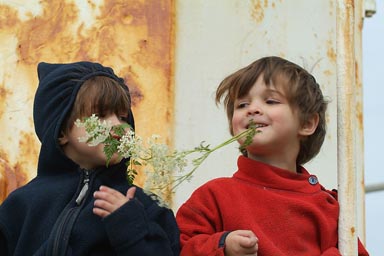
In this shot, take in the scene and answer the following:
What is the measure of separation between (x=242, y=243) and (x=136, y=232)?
29 cm

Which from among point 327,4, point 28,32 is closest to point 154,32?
point 28,32

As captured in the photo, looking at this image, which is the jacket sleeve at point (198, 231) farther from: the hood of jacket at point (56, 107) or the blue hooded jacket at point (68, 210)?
the hood of jacket at point (56, 107)

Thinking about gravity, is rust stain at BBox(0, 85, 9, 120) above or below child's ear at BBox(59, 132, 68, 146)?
above

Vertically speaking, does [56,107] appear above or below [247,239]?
above

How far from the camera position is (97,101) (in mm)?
3277

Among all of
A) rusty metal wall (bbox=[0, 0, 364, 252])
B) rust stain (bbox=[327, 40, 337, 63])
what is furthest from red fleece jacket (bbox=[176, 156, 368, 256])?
rust stain (bbox=[327, 40, 337, 63])

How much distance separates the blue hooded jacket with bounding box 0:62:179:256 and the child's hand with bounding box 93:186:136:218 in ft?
0.06

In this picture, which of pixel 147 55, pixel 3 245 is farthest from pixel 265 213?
pixel 147 55

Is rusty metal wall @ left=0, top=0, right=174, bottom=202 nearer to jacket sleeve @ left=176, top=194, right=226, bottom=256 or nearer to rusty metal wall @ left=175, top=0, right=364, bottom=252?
rusty metal wall @ left=175, top=0, right=364, bottom=252

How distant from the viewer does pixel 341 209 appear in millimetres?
3225

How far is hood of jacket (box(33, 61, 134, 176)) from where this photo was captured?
129 inches

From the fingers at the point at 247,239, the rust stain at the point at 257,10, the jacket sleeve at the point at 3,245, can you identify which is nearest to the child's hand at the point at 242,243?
the fingers at the point at 247,239

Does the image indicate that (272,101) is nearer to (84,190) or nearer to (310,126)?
(310,126)

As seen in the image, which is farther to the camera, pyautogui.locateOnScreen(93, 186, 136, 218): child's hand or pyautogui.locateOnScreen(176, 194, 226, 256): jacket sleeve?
pyautogui.locateOnScreen(176, 194, 226, 256): jacket sleeve
